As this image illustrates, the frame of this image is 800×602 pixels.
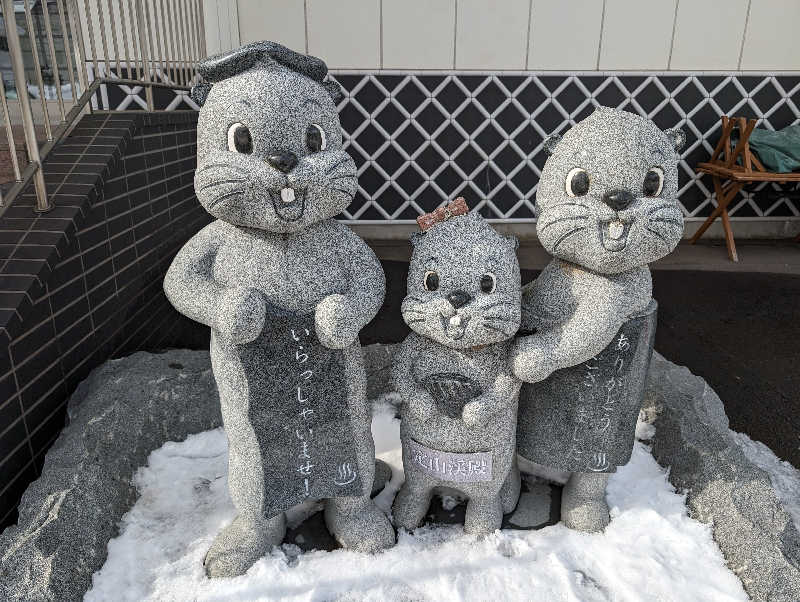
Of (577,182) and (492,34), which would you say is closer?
(577,182)

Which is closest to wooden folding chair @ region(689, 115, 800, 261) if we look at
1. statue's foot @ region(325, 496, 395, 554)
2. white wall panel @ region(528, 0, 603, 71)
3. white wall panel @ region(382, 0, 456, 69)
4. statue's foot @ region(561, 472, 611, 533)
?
white wall panel @ region(528, 0, 603, 71)

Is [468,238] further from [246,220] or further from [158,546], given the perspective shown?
[158,546]

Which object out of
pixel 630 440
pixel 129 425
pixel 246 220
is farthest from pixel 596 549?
pixel 129 425

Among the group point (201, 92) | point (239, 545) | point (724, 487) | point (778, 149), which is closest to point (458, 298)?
point (201, 92)

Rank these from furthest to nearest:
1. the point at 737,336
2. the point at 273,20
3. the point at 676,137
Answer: the point at 273,20 < the point at 737,336 < the point at 676,137

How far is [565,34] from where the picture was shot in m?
5.20

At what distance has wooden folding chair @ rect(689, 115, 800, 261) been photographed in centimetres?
505

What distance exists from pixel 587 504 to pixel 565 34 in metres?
4.36

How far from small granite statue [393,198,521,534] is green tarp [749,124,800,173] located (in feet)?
14.9

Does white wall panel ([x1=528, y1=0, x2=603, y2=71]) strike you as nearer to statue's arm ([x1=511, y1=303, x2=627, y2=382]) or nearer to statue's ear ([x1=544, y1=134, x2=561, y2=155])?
statue's ear ([x1=544, y1=134, x2=561, y2=155])

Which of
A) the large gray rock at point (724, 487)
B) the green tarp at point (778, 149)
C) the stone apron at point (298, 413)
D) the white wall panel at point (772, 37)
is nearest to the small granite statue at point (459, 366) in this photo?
the stone apron at point (298, 413)

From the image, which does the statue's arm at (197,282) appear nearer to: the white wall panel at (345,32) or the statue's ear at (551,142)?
the statue's ear at (551,142)

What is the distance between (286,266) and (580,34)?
14.9 feet

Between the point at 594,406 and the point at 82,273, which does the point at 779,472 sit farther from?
the point at 82,273
